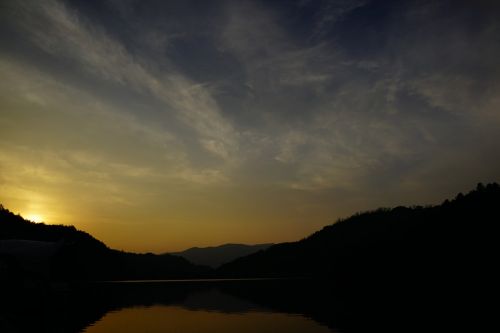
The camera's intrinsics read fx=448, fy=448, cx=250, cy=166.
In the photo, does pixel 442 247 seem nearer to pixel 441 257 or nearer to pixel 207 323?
pixel 441 257

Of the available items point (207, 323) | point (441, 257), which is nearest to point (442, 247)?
point (441, 257)

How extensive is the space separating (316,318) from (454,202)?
331ft

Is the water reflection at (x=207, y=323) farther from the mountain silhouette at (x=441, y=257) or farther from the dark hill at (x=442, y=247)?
the dark hill at (x=442, y=247)

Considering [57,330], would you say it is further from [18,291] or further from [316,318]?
[316,318]

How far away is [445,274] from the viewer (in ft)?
338

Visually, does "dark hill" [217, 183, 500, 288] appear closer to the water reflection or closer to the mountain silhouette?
the mountain silhouette

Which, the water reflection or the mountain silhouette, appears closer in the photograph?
the water reflection

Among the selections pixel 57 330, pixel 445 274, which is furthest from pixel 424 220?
pixel 57 330

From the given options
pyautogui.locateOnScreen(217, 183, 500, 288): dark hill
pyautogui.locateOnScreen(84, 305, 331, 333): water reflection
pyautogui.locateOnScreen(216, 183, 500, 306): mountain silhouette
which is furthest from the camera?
pyautogui.locateOnScreen(217, 183, 500, 288): dark hill

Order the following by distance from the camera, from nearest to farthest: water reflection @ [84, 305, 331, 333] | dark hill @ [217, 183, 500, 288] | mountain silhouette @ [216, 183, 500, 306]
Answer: water reflection @ [84, 305, 331, 333], mountain silhouette @ [216, 183, 500, 306], dark hill @ [217, 183, 500, 288]

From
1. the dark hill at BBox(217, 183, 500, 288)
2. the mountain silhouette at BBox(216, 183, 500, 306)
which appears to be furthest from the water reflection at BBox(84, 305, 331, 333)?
the dark hill at BBox(217, 183, 500, 288)

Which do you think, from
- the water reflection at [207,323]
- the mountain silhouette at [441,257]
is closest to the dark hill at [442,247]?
the mountain silhouette at [441,257]

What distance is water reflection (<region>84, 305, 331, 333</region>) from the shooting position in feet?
126

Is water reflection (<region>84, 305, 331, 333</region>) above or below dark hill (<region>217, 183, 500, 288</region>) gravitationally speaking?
below
